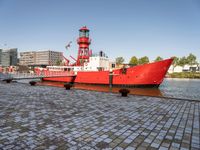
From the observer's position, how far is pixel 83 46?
41.5 metres

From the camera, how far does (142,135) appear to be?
5.53m

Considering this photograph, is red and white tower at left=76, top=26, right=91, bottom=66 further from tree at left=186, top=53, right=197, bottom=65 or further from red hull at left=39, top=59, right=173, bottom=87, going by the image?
tree at left=186, top=53, right=197, bottom=65

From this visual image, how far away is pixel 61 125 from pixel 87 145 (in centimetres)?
201

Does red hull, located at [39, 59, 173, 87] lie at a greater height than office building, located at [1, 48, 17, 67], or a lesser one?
lesser

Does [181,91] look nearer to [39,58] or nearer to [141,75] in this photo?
[141,75]

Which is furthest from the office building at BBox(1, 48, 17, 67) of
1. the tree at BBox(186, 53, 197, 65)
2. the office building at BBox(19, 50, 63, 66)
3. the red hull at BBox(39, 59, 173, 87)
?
the red hull at BBox(39, 59, 173, 87)

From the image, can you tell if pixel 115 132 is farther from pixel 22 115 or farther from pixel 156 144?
pixel 22 115

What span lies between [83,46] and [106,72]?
40.9 ft

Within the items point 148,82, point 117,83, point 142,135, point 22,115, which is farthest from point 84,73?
point 142,135

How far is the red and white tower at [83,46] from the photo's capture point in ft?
135

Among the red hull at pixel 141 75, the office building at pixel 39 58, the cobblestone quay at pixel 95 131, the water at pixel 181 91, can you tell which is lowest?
the water at pixel 181 91

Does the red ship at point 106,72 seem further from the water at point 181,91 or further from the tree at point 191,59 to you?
the tree at point 191,59

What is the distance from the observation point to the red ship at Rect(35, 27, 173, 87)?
95.1 feet

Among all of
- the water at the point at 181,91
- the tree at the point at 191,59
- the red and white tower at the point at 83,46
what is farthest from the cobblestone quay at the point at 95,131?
the tree at the point at 191,59
